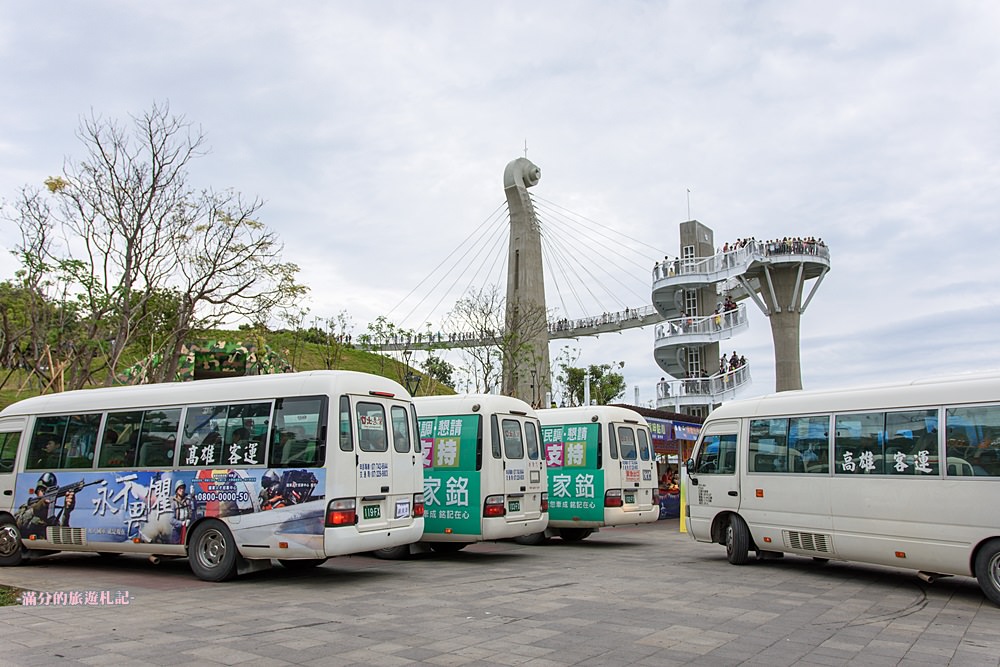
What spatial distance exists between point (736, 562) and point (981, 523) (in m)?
4.02

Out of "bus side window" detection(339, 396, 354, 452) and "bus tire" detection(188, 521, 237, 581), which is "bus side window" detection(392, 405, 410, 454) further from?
"bus tire" detection(188, 521, 237, 581)

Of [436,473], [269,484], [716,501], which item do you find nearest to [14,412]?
[269,484]

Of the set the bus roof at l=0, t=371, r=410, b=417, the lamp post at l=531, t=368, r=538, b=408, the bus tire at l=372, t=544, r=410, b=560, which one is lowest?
the bus tire at l=372, t=544, r=410, b=560

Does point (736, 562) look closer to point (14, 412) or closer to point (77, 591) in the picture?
point (77, 591)

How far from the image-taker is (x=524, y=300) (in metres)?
37.6

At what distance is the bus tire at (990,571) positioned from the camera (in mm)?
8359

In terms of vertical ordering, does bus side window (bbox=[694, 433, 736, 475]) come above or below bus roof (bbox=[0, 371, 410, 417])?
below

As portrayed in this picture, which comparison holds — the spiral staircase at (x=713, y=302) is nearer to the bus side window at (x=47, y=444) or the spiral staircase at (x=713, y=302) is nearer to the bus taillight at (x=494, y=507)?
the bus taillight at (x=494, y=507)

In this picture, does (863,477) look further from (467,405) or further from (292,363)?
(292,363)

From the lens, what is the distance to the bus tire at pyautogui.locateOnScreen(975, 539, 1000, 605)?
8.36 m

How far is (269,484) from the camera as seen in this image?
9562 millimetres

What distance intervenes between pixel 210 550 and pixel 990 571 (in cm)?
922

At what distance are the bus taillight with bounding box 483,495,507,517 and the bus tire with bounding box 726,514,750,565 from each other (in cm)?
357

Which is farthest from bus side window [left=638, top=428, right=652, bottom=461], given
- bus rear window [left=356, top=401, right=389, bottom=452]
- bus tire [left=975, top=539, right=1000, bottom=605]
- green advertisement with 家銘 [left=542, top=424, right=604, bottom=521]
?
bus tire [left=975, top=539, right=1000, bottom=605]
